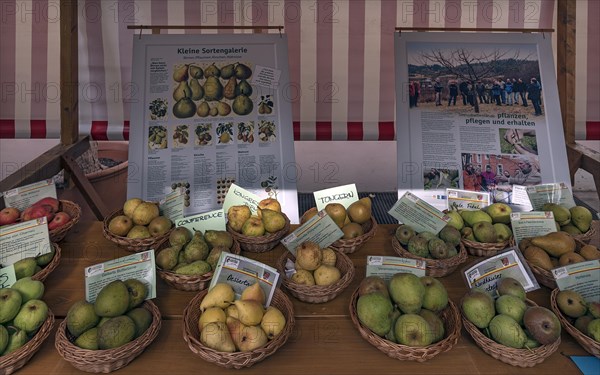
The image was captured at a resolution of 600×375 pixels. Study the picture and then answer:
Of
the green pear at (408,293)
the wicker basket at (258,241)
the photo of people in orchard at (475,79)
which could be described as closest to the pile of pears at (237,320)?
the green pear at (408,293)

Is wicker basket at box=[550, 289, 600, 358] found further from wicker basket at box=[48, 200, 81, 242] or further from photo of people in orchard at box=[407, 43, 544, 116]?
wicker basket at box=[48, 200, 81, 242]

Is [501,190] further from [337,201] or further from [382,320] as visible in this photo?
[382,320]

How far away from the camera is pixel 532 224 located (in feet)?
5.87

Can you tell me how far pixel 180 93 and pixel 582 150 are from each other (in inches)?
82.8

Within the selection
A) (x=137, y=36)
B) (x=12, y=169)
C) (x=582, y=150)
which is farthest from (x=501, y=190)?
(x=12, y=169)

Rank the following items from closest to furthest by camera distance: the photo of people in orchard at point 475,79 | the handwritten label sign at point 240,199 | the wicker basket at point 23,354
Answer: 1. the wicker basket at point 23,354
2. the handwritten label sign at point 240,199
3. the photo of people in orchard at point 475,79

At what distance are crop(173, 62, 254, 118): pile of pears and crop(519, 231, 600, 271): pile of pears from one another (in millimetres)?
1495

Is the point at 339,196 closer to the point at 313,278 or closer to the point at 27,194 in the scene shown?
the point at 313,278

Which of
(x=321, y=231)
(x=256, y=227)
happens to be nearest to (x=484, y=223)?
(x=321, y=231)

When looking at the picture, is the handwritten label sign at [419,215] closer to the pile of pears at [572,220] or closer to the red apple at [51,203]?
the pile of pears at [572,220]

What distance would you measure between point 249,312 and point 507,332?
60 centimetres

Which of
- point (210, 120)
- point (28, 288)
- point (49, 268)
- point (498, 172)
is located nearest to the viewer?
point (28, 288)

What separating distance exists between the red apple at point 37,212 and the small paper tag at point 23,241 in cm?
18

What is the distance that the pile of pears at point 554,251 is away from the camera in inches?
62.6
